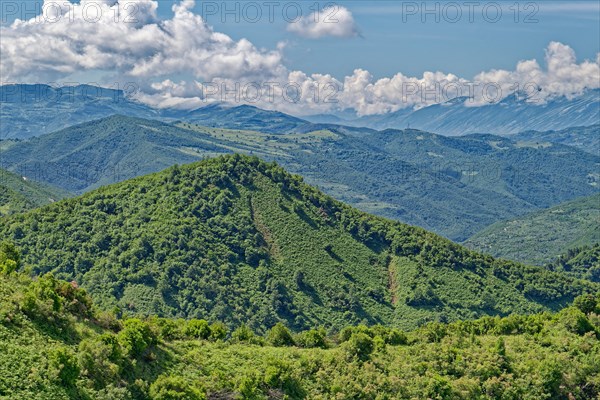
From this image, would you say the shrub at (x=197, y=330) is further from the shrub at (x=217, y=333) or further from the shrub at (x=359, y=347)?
the shrub at (x=359, y=347)

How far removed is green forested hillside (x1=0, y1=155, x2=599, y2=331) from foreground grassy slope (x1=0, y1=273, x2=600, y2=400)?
7657cm

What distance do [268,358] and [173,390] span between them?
1356 cm

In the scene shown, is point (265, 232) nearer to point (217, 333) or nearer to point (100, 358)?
point (217, 333)

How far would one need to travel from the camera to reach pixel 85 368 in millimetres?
49906

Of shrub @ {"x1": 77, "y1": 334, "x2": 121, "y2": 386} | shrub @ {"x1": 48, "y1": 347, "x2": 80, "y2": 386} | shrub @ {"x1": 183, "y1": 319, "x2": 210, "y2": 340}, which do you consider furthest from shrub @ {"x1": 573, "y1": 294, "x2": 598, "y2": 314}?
shrub @ {"x1": 48, "y1": 347, "x2": 80, "y2": 386}

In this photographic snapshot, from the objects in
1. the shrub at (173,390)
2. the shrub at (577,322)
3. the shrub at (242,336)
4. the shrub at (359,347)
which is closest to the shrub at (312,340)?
the shrub at (242,336)

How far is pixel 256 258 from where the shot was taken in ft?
550

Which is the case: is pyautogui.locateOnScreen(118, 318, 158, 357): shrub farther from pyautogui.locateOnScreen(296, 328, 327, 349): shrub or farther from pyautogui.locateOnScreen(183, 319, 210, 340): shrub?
pyautogui.locateOnScreen(296, 328, 327, 349): shrub

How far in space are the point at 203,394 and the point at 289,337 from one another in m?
21.8

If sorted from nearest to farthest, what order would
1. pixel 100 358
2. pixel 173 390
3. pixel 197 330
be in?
pixel 100 358
pixel 173 390
pixel 197 330

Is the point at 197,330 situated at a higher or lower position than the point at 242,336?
higher

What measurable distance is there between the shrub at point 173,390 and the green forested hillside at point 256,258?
90.1 meters

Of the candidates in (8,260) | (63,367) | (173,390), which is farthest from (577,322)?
(8,260)

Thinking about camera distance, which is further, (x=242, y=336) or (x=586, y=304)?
(x=586, y=304)
